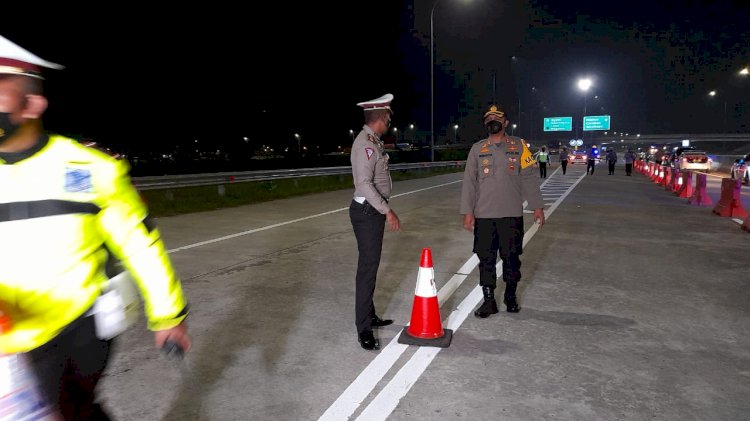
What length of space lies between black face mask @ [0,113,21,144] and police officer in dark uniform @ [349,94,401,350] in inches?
114

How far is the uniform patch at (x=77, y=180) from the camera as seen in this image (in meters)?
1.88

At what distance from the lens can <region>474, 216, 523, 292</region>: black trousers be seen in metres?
5.69

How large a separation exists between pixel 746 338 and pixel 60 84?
34.7 m

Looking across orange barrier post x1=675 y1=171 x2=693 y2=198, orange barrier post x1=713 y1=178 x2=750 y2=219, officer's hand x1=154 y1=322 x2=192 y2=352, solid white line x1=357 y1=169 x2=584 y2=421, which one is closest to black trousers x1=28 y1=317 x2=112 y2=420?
officer's hand x1=154 y1=322 x2=192 y2=352

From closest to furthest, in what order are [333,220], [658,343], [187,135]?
1. [658,343]
2. [333,220]
3. [187,135]

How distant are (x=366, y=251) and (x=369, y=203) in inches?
15.5

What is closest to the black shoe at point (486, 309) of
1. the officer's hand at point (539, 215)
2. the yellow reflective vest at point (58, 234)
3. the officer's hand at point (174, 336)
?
the officer's hand at point (539, 215)

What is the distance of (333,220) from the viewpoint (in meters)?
→ 12.8

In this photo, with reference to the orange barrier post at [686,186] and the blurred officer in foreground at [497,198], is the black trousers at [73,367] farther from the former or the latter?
the orange barrier post at [686,186]

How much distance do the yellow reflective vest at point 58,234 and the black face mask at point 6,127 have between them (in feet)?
0.28

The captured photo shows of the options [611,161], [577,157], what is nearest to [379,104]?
[611,161]

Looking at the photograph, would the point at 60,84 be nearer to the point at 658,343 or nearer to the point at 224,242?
the point at 224,242

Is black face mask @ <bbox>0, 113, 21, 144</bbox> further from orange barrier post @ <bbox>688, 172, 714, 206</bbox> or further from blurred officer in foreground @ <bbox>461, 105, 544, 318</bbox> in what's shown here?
orange barrier post @ <bbox>688, 172, 714, 206</bbox>

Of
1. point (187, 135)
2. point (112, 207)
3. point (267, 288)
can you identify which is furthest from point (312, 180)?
point (112, 207)
